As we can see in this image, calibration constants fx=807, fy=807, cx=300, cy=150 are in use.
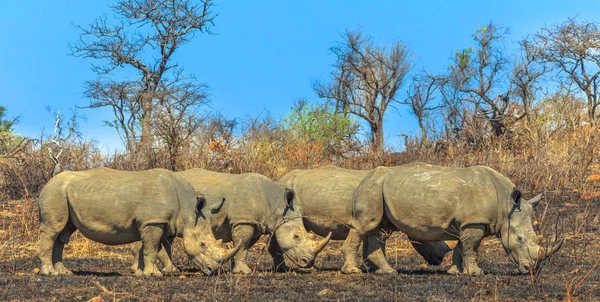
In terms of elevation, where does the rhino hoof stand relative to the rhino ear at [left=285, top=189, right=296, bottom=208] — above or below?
below

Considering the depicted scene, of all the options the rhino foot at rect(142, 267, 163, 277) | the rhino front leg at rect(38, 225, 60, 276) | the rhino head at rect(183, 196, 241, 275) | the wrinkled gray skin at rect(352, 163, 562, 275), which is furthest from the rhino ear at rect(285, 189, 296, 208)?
the rhino front leg at rect(38, 225, 60, 276)

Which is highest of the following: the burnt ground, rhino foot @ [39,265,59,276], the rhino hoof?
rhino foot @ [39,265,59,276]

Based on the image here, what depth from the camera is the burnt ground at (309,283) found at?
338 inches

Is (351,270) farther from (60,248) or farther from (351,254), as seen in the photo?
(60,248)

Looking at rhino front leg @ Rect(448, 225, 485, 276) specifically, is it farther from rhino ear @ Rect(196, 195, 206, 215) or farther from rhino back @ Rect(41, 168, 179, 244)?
rhino back @ Rect(41, 168, 179, 244)

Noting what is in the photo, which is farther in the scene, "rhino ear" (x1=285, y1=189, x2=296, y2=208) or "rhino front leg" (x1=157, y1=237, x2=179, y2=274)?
"rhino ear" (x1=285, y1=189, x2=296, y2=208)

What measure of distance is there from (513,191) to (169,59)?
92.4 ft

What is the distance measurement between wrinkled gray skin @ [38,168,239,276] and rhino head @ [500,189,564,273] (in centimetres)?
362

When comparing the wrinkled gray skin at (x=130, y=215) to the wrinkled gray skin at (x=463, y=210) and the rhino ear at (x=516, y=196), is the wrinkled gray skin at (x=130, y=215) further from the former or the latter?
the rhino ear at (x=516, y=196)

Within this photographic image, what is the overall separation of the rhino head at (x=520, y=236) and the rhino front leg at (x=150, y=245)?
4.51m

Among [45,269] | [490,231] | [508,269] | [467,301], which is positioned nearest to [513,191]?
[490,231]

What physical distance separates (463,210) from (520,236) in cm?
81

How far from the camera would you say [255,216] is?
11.3 meters

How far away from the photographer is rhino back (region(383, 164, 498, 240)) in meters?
10.6
